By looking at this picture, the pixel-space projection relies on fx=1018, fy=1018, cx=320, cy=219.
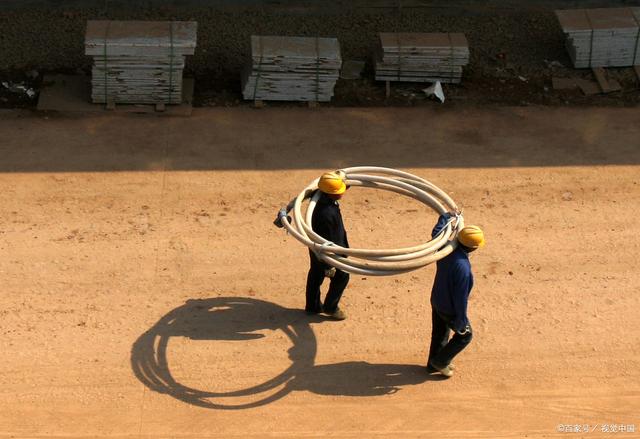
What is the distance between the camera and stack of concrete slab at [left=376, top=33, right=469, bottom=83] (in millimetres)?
15539

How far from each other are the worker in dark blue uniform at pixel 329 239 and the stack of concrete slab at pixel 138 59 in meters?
4.88

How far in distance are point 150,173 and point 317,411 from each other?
15.6 ft

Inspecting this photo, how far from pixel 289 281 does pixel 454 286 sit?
97.9 inches

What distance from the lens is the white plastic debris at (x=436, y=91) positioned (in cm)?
1546

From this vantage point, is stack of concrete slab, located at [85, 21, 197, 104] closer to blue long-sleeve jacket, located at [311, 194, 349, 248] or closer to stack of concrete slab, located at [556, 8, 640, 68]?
blue long-sleeve jacket, located at [311, 194, 349, 248]

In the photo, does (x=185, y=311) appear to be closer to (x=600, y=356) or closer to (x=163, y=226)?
(x=163, y=226)

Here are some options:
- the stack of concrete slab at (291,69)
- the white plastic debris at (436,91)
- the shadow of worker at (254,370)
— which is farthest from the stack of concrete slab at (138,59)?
the shadow of worker at (254,370)

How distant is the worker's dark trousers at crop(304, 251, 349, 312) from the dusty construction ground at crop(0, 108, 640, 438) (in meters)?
0.24

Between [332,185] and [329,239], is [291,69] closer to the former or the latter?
[332,185]

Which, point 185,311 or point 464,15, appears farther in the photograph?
point 464,15

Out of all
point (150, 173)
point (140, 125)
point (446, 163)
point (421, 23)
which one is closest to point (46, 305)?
point (150, 173)

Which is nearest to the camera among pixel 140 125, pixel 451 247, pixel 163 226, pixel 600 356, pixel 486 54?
pixel 451 247

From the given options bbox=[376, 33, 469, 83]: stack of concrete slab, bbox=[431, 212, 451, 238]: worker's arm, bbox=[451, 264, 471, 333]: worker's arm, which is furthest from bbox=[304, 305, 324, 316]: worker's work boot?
bbox=[376, 33, 469, 83]: stack of concrete slab

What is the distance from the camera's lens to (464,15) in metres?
17.5
